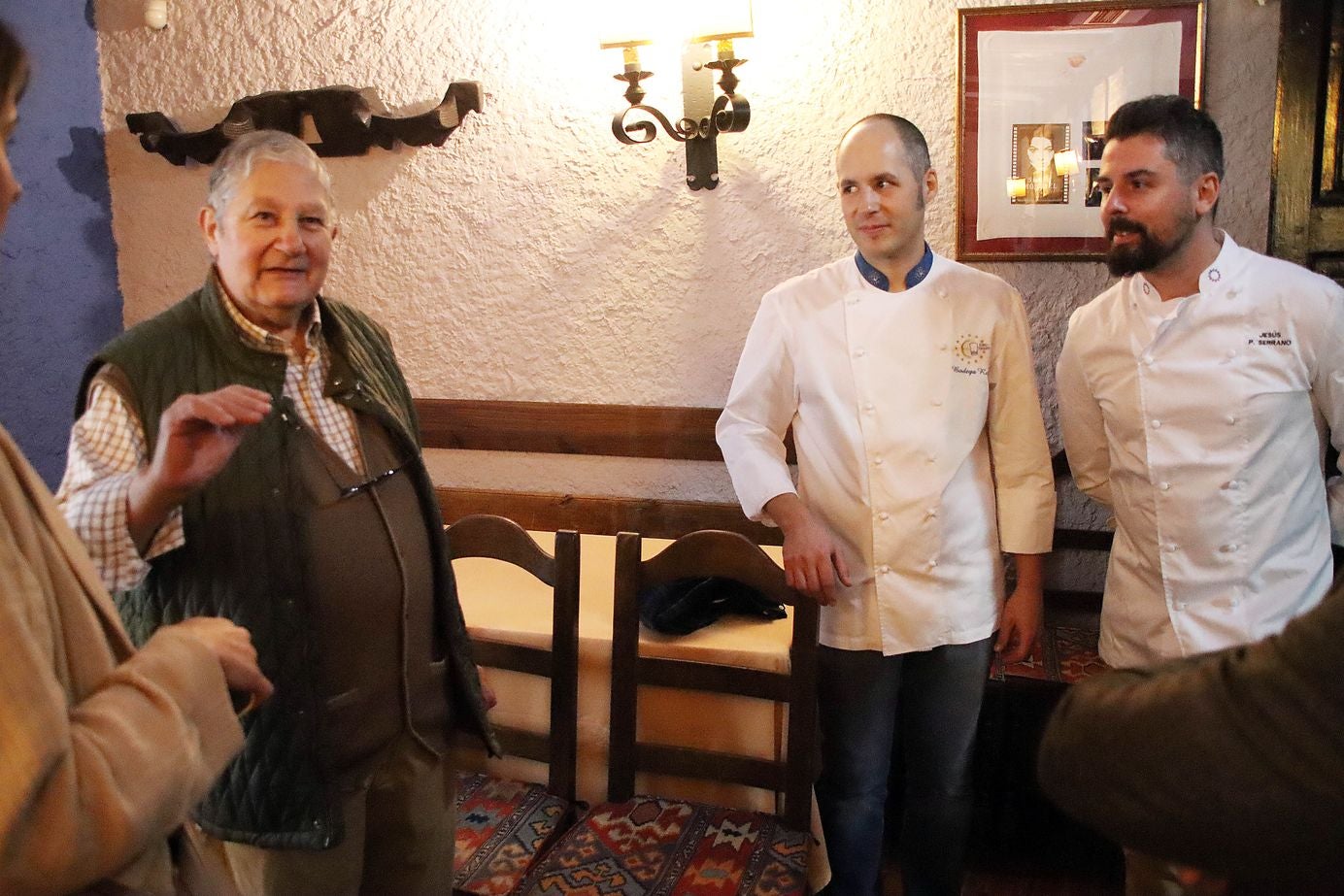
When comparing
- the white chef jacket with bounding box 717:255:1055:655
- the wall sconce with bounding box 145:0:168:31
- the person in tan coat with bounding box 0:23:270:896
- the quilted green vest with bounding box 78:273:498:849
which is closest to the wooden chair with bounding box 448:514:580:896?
the white chef jacket with bounding box 717:255:1055:655

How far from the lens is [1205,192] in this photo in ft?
6.05

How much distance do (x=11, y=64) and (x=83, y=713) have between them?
0.56 metres

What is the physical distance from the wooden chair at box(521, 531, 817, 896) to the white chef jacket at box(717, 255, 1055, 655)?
128 mm

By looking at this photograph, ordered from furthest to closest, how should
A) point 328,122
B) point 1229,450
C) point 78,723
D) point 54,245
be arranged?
point 54,245 < point 328,122 < point 1229,450 < point 78,723

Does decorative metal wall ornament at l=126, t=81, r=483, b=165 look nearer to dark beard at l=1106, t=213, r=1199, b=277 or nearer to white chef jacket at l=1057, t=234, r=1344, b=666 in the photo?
dark beard at l=1106, t=213, r=1199, b=277

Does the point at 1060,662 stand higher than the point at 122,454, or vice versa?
the point at 122,454

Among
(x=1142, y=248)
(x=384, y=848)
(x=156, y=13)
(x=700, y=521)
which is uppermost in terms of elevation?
(x=156, y=13)

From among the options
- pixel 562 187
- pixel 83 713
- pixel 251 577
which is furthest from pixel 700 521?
pixel 83 713

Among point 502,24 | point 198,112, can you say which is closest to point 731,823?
point 502,24

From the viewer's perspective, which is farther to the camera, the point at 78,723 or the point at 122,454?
the point at 122,454

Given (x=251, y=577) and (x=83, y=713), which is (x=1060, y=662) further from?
(x=83, y=713)

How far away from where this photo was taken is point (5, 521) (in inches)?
31.8

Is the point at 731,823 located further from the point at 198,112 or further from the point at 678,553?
the point at 198,112

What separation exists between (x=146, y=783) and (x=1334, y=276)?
2659 millimetres
